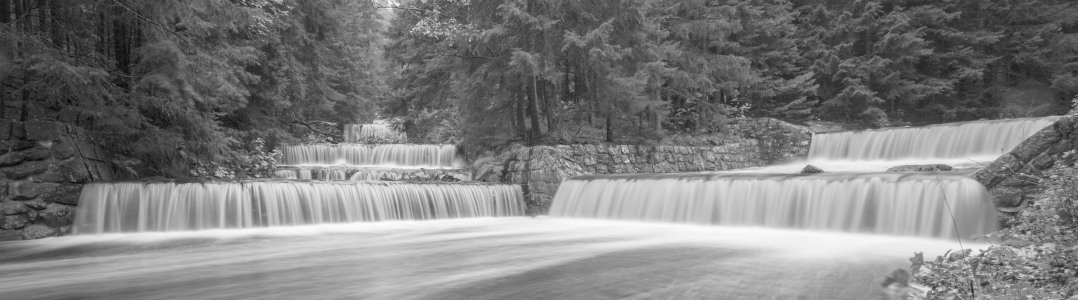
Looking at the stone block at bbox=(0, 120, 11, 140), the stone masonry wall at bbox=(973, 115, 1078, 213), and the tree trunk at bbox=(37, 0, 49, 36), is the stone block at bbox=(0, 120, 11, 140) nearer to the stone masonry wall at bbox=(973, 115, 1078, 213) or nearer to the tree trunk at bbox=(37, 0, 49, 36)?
the tree trunk at bbox=(37, 0, 49, 36)

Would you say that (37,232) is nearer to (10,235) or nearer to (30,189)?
(10,235)

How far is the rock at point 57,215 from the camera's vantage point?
357 inches

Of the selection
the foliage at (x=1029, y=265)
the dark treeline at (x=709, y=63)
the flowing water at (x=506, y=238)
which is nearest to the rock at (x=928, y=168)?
the flowing water at (x=506, y=238)

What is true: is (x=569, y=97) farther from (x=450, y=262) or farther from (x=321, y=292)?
(x=321, y=292)

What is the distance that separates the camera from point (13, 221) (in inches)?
344

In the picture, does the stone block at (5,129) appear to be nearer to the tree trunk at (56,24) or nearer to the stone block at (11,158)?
the stone block at (11,158)

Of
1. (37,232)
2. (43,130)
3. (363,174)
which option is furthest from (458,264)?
(363,174)

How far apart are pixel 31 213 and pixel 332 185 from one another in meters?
4.44

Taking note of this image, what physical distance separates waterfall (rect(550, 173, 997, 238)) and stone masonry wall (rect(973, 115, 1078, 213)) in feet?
0.54

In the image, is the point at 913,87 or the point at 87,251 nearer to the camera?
the point at 87,251

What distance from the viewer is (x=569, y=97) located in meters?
18.5

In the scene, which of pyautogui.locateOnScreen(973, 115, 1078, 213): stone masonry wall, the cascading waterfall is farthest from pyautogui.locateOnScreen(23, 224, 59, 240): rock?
pyautogui.locateOnScreen(973, 115, 1078, 213): stone masonry wall

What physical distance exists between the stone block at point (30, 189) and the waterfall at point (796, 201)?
890 centimetres

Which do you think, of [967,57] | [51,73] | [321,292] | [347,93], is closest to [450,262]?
[321,292]
